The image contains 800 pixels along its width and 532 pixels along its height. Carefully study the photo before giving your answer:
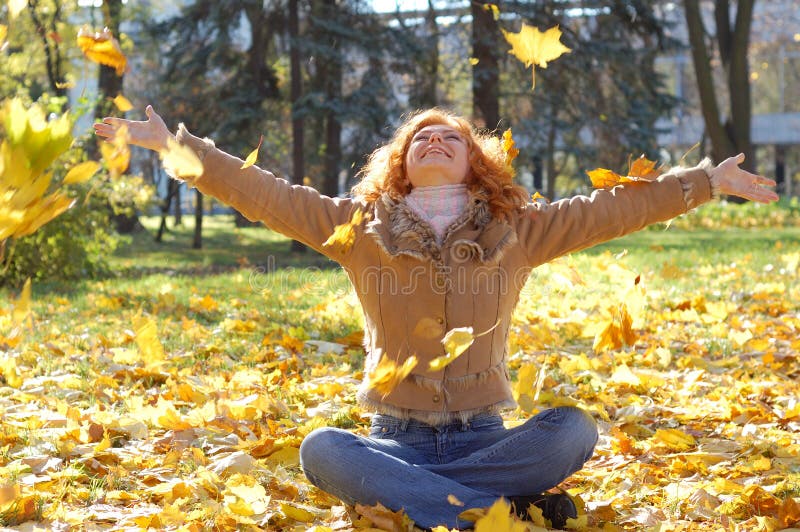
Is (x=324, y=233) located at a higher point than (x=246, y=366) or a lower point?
higher

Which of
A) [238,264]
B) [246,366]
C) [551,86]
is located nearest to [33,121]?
[246,366]

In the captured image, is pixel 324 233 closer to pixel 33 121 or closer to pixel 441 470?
pixel 441 470

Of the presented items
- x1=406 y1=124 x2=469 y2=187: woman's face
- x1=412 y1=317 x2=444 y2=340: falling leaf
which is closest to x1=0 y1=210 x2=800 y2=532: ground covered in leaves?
x1=412 y1=317 x2=444 y2=340: falling leaf

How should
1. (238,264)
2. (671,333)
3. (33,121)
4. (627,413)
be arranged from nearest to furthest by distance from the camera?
Answer: (33,121) → (627,413) → (671,333) → (238,264)

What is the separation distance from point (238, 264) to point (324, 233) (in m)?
12.8

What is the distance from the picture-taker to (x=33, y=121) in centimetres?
206

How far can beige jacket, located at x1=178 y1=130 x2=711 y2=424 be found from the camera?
3.03 meters

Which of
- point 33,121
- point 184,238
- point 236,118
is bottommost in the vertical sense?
point 184,238

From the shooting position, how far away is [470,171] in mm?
3295

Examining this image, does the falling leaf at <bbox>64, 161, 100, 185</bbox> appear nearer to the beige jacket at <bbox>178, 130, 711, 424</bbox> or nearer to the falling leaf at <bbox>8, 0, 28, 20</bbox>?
the falling leaf at <bbox>8, 0, 28, 20</bbox>

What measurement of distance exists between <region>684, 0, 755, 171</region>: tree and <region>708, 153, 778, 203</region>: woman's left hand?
17.4 meters

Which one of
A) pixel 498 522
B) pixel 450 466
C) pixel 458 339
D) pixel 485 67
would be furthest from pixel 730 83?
pixel 498 522

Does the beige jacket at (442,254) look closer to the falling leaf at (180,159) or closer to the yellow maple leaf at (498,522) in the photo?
the falling leaf at (180,159)

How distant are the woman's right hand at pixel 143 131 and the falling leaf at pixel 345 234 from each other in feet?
2.06
